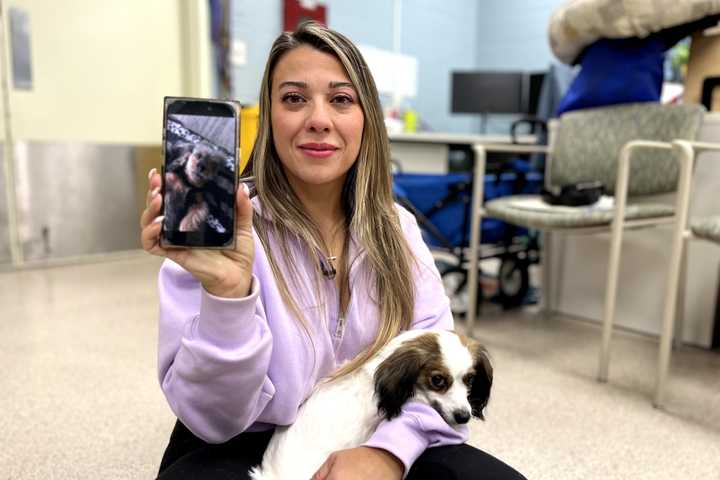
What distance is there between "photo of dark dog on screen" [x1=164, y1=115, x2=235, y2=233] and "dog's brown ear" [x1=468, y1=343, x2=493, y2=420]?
52cm

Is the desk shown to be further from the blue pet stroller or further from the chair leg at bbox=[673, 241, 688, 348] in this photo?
the chair leg at bbox=[673, 241, 688, 348]

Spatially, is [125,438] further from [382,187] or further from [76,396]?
[382,187]

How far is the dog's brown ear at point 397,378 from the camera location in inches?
35.5

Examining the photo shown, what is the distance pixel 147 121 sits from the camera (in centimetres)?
374

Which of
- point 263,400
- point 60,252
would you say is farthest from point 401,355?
point 60,252

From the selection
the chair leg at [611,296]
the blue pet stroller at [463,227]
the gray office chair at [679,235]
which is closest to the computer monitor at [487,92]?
the blue pet stroller at [463,227]

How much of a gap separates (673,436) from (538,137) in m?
2.75

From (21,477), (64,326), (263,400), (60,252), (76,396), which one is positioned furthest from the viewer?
(60,252)

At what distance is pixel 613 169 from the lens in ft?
7.69

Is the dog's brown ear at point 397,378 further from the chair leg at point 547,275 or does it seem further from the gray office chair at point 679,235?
the chair leg at point 547,275

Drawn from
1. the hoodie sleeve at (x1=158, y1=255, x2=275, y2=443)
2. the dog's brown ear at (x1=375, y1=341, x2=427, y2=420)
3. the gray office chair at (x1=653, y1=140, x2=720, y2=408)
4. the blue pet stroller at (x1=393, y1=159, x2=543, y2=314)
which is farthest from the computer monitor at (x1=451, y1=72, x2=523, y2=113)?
the hoodie sleeve at (x1=158, y1=255, x2=275, y2=443)

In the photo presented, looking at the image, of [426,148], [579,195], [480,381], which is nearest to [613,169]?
[579,195]

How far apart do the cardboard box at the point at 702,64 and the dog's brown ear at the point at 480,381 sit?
1.97 meters

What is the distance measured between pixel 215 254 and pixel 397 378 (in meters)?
0.38
